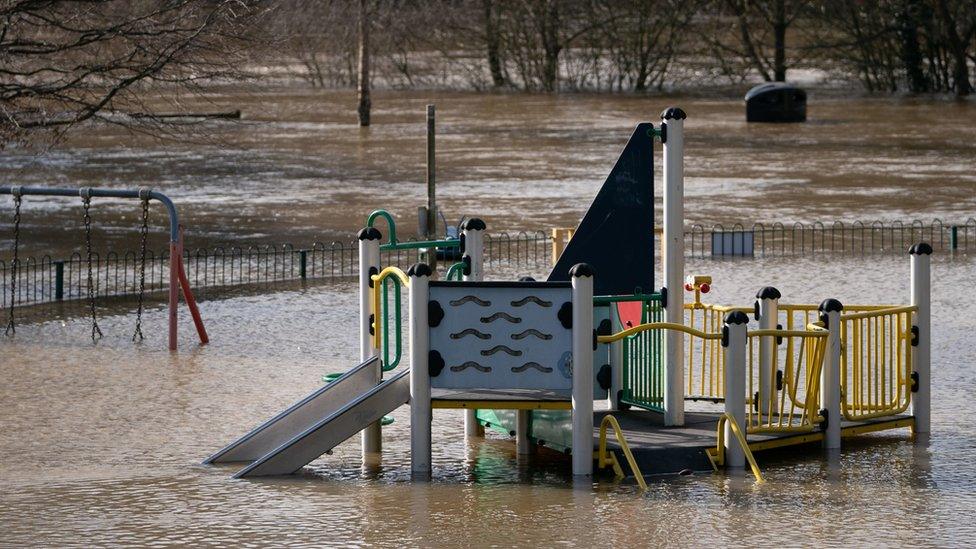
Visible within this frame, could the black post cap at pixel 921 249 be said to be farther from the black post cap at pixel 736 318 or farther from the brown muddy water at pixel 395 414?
the black post cap at pixel 736 318

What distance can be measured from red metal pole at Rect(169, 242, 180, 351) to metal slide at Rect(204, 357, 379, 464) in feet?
15.8

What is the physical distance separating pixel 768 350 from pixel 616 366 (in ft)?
3.84

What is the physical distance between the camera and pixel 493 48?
193ft

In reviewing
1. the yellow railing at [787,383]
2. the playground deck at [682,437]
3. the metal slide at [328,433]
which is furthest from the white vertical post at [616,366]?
the metal slide at [328,433]

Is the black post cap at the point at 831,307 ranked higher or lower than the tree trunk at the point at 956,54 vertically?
lower

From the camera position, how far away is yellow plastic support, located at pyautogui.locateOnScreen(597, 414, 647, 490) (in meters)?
10.8

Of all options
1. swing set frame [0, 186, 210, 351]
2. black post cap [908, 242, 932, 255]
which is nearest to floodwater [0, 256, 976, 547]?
swing set frame [0, 186, 210, 351]

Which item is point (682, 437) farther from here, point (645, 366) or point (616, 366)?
point (616, 366)

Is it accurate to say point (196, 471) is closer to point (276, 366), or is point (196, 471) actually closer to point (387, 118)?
point (276, 366)

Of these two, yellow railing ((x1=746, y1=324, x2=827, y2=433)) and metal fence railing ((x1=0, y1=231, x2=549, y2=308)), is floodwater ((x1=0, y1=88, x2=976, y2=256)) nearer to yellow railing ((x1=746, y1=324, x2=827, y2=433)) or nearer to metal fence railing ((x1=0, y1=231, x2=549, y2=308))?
metal fence railing ((x1=0, y1=231, x2=549, y2=308))

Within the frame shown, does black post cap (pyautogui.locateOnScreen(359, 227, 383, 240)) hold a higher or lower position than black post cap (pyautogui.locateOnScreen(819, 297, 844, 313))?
higher

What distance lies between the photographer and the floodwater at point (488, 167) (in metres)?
26.7

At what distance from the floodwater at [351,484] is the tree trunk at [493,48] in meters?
43.9

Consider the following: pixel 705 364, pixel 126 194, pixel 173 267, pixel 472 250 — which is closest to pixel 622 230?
pixel 472 250
